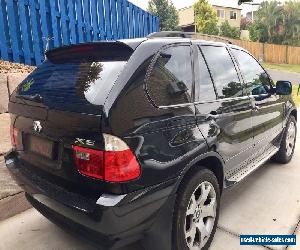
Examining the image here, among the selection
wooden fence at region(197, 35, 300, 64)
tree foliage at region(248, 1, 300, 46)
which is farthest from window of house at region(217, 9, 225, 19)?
wooden fence at region(197, 35, 300, 64)

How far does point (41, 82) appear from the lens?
2.57 m

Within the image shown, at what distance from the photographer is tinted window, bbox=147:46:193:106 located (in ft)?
7.31

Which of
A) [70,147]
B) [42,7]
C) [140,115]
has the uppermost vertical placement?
[42,7]

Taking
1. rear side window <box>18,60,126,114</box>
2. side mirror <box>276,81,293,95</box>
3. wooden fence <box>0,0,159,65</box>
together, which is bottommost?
side mirror <box>276,81,293,95</box>

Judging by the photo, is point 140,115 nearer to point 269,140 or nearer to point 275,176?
point 269,140

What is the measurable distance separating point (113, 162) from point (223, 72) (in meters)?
1.65

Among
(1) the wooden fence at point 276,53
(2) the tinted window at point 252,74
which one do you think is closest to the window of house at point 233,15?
(1) the wooden fence at point 276,53

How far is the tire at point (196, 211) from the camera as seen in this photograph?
2.30 meters

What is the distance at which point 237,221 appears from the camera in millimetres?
3201

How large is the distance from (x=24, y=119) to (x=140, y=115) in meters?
1.03

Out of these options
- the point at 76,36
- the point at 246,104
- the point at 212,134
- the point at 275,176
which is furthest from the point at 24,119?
the point at 76,36

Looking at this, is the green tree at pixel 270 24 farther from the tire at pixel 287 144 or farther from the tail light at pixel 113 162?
the tail light at pixel 113 162

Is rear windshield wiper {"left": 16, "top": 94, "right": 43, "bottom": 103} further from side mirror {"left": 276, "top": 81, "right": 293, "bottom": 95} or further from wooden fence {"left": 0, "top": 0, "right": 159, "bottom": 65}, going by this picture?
wooden fence {"left": 0, "top": 0, "right": 159, "bottom": 65}

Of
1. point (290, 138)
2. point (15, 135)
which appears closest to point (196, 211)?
point (15, 135)
